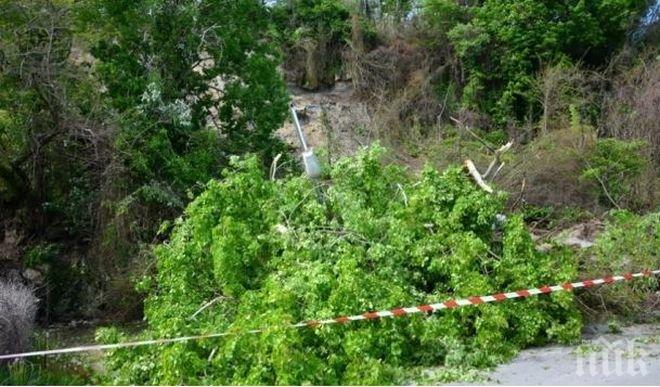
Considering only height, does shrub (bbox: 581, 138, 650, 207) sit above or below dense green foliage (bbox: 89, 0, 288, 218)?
below

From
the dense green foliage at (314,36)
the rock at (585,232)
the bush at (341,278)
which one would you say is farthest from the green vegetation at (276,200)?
the dense green foliage at (314,36)

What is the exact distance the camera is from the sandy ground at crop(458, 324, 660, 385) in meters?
7.19

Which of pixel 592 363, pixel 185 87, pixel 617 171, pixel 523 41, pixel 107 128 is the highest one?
pixel 523 41

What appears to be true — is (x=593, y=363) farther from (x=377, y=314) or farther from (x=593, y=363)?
(x=377, y=314)

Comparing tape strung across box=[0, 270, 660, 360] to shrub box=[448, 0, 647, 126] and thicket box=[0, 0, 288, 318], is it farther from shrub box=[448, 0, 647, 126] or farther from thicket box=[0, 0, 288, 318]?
shrub box=[448, 0, 647, 126]

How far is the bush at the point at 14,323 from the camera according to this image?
7.76m

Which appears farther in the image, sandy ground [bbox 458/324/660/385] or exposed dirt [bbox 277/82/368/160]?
exposed dirt [bbox 277/82/368/160]

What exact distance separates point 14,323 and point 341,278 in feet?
10.8

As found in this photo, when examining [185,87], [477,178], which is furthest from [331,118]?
[477,178]

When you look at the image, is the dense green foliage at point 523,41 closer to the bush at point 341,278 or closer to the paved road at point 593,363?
the bush at point 341,278

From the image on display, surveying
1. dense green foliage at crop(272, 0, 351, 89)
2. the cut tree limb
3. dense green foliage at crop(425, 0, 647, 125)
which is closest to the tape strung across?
the cut tree limb

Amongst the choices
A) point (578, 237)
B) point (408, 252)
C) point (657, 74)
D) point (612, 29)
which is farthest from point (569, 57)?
point (408, 252)

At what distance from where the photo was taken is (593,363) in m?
7.75

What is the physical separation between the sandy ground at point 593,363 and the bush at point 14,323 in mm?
4594
